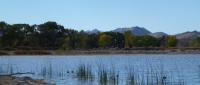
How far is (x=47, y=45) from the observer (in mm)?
155125

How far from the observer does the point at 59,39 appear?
509 feet

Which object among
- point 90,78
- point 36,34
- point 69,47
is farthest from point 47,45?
point 90,78

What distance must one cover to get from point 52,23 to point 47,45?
1197cm

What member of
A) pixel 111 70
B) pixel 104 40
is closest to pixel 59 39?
pixel 104 40

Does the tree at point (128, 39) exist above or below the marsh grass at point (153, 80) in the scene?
above

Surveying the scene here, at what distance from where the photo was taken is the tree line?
145m

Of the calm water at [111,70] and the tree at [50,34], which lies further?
the tree at [50,34]

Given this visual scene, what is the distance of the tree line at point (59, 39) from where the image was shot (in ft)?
475

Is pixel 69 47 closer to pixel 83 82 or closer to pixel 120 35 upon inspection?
pixel 120 35

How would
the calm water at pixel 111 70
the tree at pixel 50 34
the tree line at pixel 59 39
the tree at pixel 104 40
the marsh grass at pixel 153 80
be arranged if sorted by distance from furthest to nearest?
1. the tree at pixel 50 34
2. the tree at pixel 104 40
3. the tree line at pixel 59 39
4. the calm water at pixel 111 70
5. the marsh grass at pixel 153 80

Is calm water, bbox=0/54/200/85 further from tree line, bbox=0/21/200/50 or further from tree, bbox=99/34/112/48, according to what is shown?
tree, bbox=99/34/112/48

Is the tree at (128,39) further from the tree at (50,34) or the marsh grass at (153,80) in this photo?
the marsh grass at (153,80)

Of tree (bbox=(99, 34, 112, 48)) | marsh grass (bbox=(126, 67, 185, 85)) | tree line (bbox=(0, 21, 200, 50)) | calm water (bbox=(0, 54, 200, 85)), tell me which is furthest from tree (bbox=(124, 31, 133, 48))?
marsh grass (bbox=(126, 67, 185, 85))

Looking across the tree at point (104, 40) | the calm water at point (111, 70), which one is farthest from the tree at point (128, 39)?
the calm water at point (111, 70)
